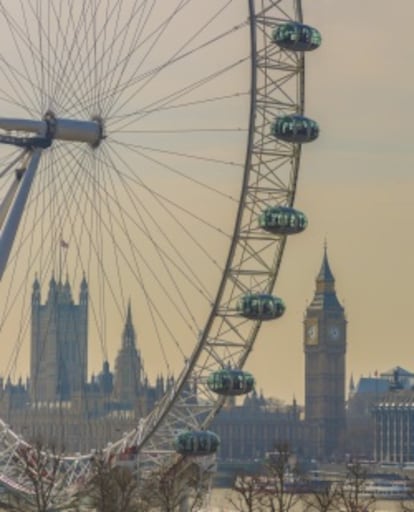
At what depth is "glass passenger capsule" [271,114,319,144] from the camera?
67.0 m

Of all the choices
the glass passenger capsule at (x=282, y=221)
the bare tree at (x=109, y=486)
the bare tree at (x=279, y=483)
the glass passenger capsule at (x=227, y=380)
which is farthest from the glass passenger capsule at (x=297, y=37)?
the bare tree at (x=279, y=483)

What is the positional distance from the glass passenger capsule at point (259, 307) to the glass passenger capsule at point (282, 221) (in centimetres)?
181

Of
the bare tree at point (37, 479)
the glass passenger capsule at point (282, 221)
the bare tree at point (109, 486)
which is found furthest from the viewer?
the bare tree at point (37, 479)

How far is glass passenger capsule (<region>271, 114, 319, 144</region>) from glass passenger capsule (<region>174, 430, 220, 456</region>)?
8.54 metres

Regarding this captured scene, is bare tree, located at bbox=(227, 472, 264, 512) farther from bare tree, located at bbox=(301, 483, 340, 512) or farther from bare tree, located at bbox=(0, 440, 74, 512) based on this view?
bare tree, located at bbox=(0, 440, 74, 512)

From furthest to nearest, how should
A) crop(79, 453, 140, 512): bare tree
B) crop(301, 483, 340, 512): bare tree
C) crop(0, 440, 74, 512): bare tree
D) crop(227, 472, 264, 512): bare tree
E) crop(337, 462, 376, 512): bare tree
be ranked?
crop(227, 472, 264, 512): bare tree, crop(337, 462, 376, 512): bare tree, crop(301, 483, 340, 512): bare tree, crop(0, 440, 74, 512): bare tree, crop(79, 453, 140, 512): bare tree

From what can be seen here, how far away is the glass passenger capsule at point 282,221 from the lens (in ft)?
222

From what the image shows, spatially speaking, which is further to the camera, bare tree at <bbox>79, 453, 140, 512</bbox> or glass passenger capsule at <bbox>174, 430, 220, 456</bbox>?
glass passenger capsule at <bbox>174, 430, 220, 456</bbox>

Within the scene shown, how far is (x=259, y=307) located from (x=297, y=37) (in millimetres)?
7224

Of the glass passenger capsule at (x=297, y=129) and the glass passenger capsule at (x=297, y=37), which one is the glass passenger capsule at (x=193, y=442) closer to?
the glass passenger capsule at (x=297, y=129)

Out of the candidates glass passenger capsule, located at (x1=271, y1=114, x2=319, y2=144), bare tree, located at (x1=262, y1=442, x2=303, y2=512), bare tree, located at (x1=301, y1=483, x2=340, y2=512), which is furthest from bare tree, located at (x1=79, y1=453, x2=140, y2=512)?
glass passenger capsule, located at (x1=271, y1=114, x2=319, y2=144)

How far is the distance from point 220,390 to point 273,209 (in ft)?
17.5

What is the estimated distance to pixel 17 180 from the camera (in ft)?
189

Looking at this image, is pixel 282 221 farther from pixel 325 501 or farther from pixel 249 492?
pixel 249 492
